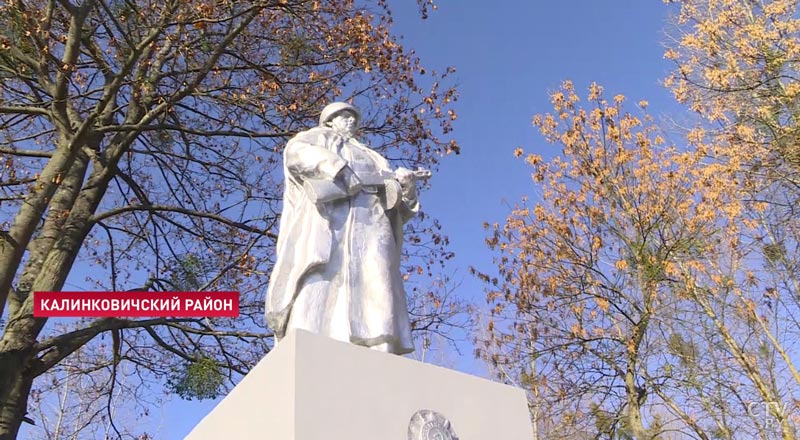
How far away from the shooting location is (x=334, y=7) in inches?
347

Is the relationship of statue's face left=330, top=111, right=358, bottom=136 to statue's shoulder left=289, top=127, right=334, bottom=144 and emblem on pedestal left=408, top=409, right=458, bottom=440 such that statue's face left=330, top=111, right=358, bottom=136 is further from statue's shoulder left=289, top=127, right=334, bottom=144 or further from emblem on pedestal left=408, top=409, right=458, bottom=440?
emblem on pedestal left=408, top=409, right=458, bottom=440

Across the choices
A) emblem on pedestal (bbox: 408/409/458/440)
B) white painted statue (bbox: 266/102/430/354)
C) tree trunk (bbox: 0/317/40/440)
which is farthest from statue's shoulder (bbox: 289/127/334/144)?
tree trunk (bbox: 0/317/40/440)

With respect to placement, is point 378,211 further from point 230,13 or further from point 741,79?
point 741,79

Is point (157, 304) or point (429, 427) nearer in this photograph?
point (429, 427)

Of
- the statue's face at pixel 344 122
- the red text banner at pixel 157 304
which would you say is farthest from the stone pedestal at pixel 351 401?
the red text banner at pixel 157 304

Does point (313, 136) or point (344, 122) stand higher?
point (344, 122)

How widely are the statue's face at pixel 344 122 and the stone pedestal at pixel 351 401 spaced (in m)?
1.90

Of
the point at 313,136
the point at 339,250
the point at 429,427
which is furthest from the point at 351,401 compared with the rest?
the point at 313,136

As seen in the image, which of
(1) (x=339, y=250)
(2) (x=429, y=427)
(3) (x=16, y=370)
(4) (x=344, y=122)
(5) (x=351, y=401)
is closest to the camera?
(5) (x=351, y=401)

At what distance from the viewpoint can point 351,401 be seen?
278 centimetres

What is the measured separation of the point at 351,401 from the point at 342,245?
1186 millimetres

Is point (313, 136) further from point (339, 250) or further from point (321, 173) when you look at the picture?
point (339, 250)

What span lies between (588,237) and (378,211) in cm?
901

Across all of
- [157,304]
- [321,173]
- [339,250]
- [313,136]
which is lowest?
[339,250]
